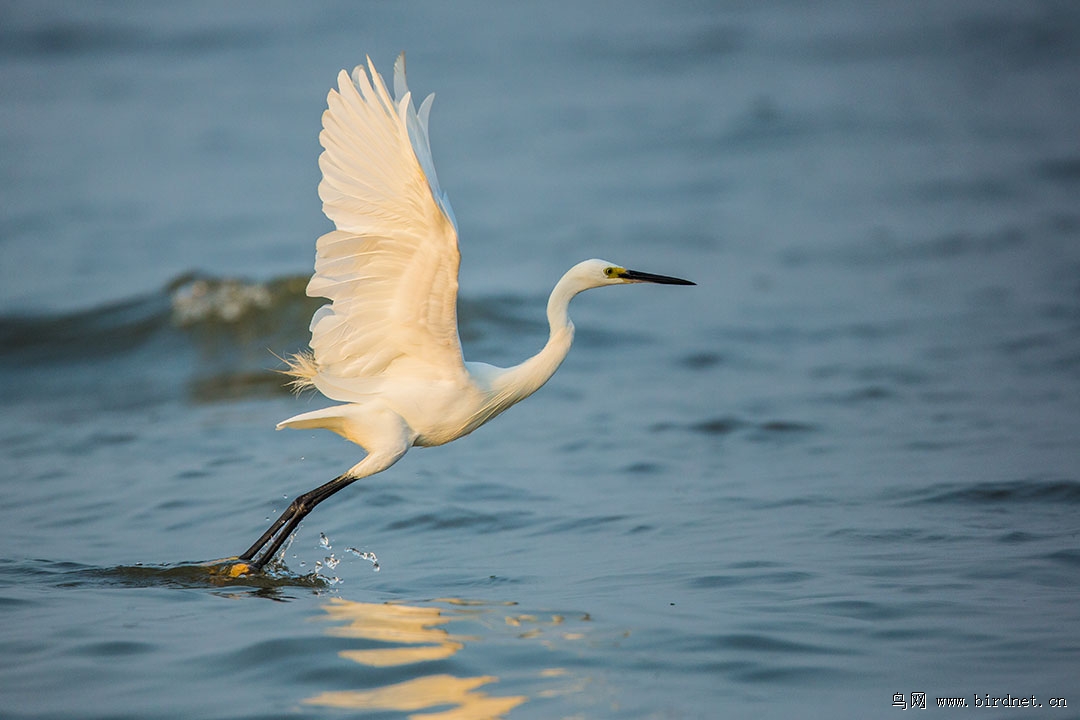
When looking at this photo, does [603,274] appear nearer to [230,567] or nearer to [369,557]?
[369,557]

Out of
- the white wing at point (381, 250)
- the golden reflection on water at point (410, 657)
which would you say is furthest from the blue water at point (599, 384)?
the white wing at point (381, 250)

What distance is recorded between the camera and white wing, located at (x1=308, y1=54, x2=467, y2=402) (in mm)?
4898

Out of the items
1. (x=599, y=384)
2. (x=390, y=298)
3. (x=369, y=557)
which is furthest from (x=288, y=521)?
(x=599, y=384)

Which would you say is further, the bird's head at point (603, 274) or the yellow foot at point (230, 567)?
the yellow foot at point (230, 567)

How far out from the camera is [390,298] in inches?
216

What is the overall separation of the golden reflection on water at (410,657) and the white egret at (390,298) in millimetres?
809

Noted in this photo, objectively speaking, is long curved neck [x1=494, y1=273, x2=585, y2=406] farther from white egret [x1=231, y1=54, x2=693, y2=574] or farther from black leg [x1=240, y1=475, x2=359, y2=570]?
black leg [x1=240, y1=475, x2=359, y2=570]

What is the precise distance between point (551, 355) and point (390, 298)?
2.80ft

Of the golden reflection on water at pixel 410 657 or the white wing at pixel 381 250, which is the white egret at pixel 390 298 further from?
the golden reflection on water at pixel 410 657

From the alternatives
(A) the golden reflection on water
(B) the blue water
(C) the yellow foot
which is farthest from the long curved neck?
(C) the yellow foot

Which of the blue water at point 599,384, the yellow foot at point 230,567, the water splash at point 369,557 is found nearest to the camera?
the blue water at point 599,384

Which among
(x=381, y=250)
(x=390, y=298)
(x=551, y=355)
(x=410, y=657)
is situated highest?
(x=381, y=250)

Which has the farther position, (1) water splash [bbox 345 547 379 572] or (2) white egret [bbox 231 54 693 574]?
(1) water splash [bbox 345 547 379 572]

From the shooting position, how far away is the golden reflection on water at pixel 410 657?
4363 mm
